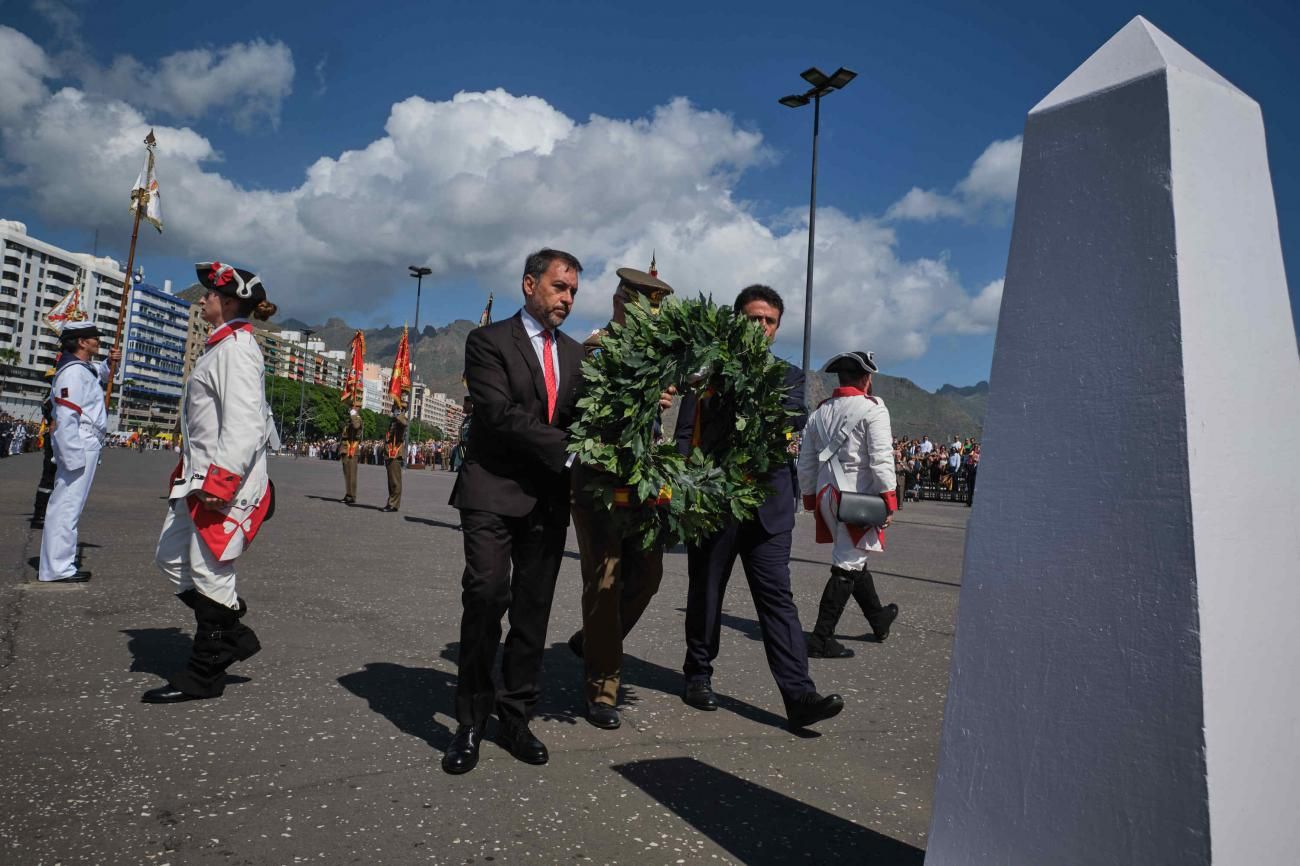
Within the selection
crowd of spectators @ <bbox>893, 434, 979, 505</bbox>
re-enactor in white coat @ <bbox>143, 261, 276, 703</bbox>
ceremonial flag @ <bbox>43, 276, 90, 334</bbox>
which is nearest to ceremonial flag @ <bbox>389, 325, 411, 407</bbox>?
ceremonial flag @ <bbox>43, 276, 90, 334</bbox>

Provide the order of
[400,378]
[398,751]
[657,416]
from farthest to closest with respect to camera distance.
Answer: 1. [400,378]
2. [657,416]
3. [398,751]

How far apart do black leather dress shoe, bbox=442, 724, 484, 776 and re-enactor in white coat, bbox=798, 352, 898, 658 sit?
3.18m

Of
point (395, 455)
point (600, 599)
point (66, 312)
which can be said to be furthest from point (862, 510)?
point (395, 455)

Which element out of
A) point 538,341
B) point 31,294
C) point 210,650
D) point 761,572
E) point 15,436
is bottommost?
point 210,650

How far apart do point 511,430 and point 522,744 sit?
1336 millimetres

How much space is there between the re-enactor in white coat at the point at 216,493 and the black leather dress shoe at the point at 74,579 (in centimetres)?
358

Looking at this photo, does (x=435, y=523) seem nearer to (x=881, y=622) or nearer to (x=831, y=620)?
(x=881, y=622)

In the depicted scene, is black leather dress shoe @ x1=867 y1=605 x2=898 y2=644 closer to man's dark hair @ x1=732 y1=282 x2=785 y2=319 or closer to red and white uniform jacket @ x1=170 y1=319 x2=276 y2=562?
man's dark hair @ x1=732 y1=282 x2=785 y2=319

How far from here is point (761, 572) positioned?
4664mm

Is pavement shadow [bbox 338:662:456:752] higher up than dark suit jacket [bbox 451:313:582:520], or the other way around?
dark suit jacket [bbox 451:313:582:520]

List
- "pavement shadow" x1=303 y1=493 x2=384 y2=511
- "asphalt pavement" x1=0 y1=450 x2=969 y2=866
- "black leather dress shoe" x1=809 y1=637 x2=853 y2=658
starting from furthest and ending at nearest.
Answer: "pavement shadow" x1=303 y1=493 x2=384 y2=511 < "black leather dress shoe" x1=809 y1=637 x2=853 y2=658 < "asphalt pavement" x1=0 y1=450 x2=969 y2=866

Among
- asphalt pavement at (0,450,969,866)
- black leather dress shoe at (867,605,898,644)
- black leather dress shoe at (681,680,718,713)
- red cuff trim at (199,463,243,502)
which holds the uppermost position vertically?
red cuff trim at (199,463,243,502)

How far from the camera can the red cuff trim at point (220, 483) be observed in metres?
4.34

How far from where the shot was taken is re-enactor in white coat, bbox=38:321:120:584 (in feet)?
23.8
